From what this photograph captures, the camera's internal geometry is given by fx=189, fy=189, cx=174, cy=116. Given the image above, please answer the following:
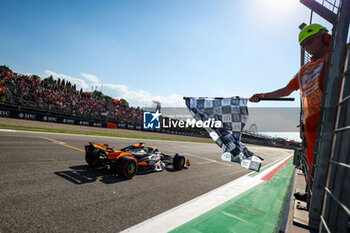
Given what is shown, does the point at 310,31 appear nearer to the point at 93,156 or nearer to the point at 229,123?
the point at 229,123

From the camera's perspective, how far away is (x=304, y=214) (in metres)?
2.90

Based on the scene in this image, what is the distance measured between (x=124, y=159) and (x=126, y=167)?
26cm

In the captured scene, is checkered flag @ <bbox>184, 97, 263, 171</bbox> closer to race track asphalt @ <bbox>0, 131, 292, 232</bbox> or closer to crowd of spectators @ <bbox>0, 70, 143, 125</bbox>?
race track asphalt @ <bbox>0, 131, 292, 232</bbox>

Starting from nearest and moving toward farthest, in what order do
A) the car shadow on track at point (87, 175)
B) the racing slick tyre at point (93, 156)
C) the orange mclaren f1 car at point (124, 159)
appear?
1. the car shadow on track at point (87, 175)
2. the orange mclaren f1 car at point (124, 159)
3. the racing slick tyre at point (93, 156)

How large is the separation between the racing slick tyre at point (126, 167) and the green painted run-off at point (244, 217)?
260 centimetres

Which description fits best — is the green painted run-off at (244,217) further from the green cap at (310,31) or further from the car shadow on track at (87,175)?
the green cap at (310,31)

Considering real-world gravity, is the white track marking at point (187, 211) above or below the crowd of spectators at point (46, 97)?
below

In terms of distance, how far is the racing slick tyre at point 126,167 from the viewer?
5.28 meters

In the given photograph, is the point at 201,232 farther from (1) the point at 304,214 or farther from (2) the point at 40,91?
(2) the point at 40,91

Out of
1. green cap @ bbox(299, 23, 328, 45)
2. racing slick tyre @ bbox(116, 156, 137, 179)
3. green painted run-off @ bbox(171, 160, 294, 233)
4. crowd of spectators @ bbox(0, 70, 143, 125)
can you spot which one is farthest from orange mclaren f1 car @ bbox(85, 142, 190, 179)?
crowd of spectators @ bbox(0, 70, 143, 125)

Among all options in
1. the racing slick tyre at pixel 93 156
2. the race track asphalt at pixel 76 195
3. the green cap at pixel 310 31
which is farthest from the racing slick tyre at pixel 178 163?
the green cap at pixel 310 31

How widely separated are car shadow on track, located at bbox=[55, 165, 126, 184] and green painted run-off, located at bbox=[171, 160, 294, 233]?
8.81 feet

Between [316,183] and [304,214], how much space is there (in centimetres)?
163

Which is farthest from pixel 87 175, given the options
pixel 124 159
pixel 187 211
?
pixel 187 211
